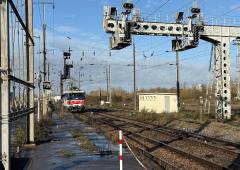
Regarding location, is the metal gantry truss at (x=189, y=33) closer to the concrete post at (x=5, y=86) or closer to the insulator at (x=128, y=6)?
the insulator at (x=128, y=6)

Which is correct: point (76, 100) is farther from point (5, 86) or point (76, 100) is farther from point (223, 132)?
point (5, 86)

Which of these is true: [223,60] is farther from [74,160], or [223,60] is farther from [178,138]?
[74,160]

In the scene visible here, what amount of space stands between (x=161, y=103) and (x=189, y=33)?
15.4 meters

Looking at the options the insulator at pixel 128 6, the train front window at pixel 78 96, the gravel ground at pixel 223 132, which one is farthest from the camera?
the train front window at pixel 78 96

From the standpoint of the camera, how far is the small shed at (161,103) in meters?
52.0

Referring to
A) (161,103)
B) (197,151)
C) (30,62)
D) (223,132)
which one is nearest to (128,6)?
(223,132)

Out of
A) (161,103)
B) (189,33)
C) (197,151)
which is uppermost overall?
(189,33)

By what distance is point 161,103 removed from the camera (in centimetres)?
5253

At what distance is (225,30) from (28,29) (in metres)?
26.4

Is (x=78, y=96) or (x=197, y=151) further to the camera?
(x=78, y=96)

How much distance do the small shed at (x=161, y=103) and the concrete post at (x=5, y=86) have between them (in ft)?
136

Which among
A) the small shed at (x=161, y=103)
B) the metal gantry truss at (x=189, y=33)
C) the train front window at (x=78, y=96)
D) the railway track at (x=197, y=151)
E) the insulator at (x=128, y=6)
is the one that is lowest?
the railway track at (x=197, y=151)

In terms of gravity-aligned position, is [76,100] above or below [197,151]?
above

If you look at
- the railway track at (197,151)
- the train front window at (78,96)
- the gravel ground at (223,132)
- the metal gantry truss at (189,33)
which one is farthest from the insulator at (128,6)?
the train front window at (78,96)
